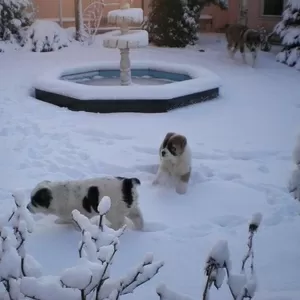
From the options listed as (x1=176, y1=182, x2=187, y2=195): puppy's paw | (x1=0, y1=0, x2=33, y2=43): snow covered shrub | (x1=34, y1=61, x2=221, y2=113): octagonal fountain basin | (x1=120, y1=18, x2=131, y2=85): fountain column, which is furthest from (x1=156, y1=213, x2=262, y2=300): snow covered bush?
(x1=0, y1=0, x2=33, y2=43): snow covered shrub

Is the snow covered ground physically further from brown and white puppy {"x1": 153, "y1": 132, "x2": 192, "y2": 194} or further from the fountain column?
the fountain column

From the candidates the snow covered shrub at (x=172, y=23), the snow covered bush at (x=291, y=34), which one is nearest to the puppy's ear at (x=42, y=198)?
the snow covered bush at (x=291, y=34)

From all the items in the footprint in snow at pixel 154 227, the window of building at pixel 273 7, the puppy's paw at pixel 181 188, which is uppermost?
the window of building at pixel 273 7

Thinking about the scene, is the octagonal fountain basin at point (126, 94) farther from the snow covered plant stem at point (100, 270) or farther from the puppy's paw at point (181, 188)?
the snow covered plant stem at point (100, 270)

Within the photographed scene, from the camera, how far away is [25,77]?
10750mm

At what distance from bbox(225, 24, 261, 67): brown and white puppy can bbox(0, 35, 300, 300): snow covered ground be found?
4.85 feet

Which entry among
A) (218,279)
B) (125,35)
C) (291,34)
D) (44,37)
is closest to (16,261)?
(218,279)

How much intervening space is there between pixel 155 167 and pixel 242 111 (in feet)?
Result: 10.1

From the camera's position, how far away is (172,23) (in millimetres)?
14930

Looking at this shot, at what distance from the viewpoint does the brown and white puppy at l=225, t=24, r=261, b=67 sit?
11867 millimetres

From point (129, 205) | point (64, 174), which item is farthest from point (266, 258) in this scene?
point (64, 174)

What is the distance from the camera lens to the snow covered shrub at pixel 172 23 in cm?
1480

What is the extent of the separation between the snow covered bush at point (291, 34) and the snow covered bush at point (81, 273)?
10.5m

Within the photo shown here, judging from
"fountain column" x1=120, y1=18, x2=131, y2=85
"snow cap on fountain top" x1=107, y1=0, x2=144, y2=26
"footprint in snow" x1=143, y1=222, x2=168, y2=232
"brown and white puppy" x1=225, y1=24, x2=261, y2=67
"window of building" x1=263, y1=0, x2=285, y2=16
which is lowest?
"footprint in snow" x1=143, y1=222, x2=168, y2=232
